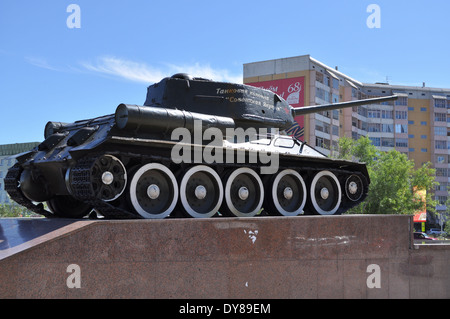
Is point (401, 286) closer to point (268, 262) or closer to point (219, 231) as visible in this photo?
point (268, 262)

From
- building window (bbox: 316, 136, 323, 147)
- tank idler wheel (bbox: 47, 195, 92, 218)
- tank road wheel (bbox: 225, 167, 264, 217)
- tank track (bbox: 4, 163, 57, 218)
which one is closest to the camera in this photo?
tank road wheel (bbox: 225, 167, 264, 217)

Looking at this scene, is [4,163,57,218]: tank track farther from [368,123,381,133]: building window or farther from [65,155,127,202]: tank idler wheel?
[368,123,381,133]: building window

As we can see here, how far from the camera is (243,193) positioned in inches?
436

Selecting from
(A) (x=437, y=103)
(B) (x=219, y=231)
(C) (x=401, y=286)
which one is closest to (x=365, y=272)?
(C) (x=401, y=286)

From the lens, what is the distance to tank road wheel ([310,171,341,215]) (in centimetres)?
1245

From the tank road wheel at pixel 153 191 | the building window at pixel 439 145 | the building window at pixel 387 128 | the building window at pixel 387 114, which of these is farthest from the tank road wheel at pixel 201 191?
the building window at pixel 439 145

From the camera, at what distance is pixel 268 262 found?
29.9 feet

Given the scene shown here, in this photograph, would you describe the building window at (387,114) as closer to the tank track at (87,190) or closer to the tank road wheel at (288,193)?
the tank road wheel at (288,193)

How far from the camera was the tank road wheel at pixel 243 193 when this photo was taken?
428 inches

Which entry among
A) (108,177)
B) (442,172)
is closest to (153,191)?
(108,177)

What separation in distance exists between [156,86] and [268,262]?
5060mm

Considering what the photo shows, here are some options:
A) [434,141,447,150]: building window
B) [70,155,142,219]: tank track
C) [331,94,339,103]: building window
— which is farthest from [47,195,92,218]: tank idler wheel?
[434,141,447,150]: building window

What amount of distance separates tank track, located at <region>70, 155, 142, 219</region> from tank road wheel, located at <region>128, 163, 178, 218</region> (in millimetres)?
320

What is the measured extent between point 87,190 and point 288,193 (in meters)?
4.78
